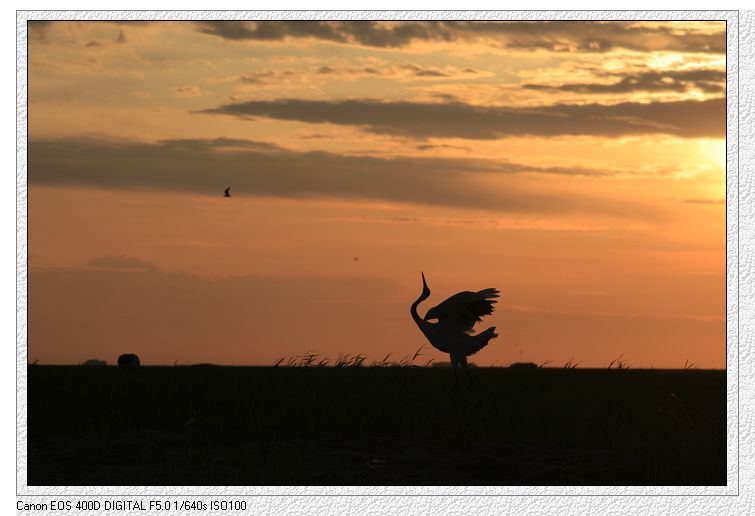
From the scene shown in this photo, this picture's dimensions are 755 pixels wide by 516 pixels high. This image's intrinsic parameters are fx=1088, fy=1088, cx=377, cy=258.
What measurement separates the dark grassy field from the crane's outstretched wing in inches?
47.5

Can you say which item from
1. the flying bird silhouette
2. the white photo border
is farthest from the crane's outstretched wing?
the white photo border

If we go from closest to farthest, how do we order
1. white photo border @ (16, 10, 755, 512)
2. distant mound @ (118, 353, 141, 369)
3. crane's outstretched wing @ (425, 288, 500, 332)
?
white photo border @ (16, 10, 755, 512) → crane's outstretched wing @ (425, 288, 500, 332) → distant mound @ (118, 353, 141, 369)

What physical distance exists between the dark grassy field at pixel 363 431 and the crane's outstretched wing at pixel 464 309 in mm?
1206

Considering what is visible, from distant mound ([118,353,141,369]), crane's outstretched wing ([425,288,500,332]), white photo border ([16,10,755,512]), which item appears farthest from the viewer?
distant mound ([118,353,141,369])

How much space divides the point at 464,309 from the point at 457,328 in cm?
47

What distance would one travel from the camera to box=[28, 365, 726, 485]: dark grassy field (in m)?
14.2

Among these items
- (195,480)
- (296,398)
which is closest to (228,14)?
(195,480)

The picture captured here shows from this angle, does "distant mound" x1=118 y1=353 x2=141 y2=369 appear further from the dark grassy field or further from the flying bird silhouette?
the flying bird silhouette

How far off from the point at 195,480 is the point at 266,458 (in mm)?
1414

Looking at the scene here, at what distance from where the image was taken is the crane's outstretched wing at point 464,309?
18.7 m

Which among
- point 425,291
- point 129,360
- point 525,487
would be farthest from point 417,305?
point 129,360

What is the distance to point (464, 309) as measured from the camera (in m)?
19.1

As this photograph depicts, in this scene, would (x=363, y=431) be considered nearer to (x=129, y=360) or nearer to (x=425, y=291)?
(x=425, y=291)

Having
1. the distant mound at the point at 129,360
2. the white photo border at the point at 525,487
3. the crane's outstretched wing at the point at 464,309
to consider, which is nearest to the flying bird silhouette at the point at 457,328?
the crane's outstretched wing at the point at 464,309
